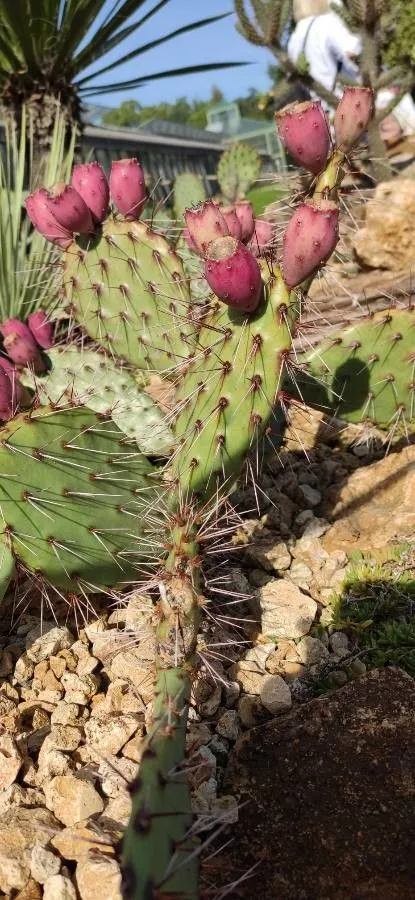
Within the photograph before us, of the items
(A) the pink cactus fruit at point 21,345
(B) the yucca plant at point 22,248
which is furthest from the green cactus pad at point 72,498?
(B) the yucca plant at point 22,248

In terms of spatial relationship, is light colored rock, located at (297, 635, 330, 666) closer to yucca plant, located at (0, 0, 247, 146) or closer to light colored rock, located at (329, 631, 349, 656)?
light colored rock, located at (329, 631, 349, 656)

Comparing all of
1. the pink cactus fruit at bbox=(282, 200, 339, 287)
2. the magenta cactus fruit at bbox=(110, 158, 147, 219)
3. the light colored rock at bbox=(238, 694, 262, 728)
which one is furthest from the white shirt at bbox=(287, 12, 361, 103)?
the light colored rock at bbox=(238, 694, 262, 728)

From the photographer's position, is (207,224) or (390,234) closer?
(207,224)

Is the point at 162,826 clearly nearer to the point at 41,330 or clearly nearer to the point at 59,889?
the point at 59,889

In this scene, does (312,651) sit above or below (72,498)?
below

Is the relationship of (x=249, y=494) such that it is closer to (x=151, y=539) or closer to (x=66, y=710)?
(x=151, y=539)

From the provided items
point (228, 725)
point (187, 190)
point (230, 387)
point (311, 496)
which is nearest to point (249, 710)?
point (228, 725)
